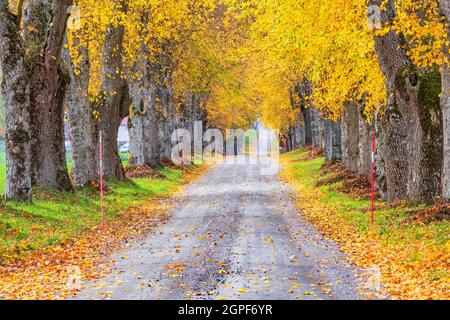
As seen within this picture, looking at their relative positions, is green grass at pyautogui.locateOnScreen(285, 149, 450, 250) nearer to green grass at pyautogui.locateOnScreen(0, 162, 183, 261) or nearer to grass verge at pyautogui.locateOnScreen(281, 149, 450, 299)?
grass verge at pyautogui.locateOnScreen(281, 149, 450, 299)

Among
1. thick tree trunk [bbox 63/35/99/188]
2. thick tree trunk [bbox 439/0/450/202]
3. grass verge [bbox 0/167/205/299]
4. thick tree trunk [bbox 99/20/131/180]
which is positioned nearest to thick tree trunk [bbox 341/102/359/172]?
grass verge [bbox 0/167/205/299]

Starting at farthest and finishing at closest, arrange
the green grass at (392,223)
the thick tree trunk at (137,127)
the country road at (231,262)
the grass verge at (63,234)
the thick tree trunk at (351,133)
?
the thick tree trunk at (137,127), the thick tree trunk at (351,133), the green grass at (392,223), the grass verge at (63,234), the country road at (231,262)

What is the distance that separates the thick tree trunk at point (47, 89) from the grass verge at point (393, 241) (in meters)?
7.33

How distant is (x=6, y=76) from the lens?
19.4 meters

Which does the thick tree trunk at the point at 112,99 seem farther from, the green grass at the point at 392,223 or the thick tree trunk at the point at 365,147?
the thick tree trunk at the point at 365,147

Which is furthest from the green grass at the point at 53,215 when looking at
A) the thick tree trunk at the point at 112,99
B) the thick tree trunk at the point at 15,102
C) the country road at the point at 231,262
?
the country road at the point at 231,262

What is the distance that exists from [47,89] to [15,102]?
2.72m

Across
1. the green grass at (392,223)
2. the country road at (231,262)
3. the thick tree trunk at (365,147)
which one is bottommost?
the country road at (231,262)

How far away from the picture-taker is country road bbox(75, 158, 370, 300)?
35.2 feet

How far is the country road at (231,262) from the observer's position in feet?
35.2

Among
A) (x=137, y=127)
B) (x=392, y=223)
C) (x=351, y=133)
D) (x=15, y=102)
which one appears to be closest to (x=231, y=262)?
(x=392, y=223)
